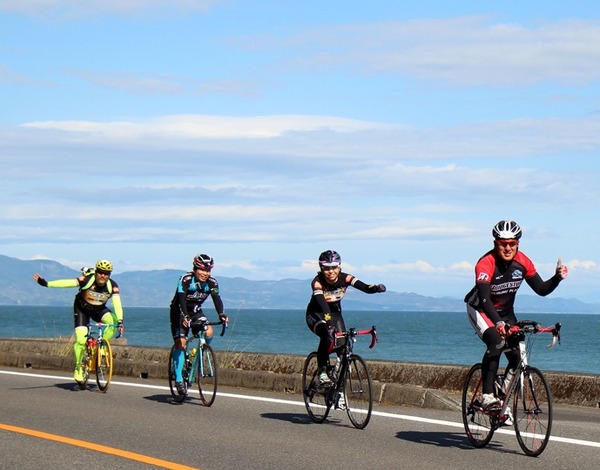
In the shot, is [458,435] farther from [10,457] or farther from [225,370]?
[225,370]

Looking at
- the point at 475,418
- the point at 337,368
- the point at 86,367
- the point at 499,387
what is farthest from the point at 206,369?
the point at 499,387

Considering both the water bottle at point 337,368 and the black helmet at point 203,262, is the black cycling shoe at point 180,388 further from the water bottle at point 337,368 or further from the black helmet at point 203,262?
the water bottle at point 337,368

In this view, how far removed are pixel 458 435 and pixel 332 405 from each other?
1558 millimetres

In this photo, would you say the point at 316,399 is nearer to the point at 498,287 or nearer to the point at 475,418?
the point at 475,418

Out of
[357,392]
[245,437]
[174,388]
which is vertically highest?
[357,392]

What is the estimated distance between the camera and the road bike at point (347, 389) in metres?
11.7

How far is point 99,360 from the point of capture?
15.9 m

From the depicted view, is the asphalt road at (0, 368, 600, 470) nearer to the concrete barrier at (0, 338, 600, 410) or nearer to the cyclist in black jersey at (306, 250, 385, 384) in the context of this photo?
the concrete barrier at (0, 338, 600, 410)

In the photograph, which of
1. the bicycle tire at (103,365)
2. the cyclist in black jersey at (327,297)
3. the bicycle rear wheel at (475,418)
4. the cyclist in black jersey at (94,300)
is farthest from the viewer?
the cyclist in black jersey at (94,300)

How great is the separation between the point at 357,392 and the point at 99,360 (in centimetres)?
535

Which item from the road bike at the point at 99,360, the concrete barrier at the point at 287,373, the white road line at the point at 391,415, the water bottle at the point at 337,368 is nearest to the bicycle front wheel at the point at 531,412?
the white road line at the point at 391,415

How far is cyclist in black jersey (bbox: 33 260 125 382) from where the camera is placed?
53.6 ft

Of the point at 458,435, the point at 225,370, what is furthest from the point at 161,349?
the point at 458,435

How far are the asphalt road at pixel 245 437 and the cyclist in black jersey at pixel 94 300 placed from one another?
1.66m
